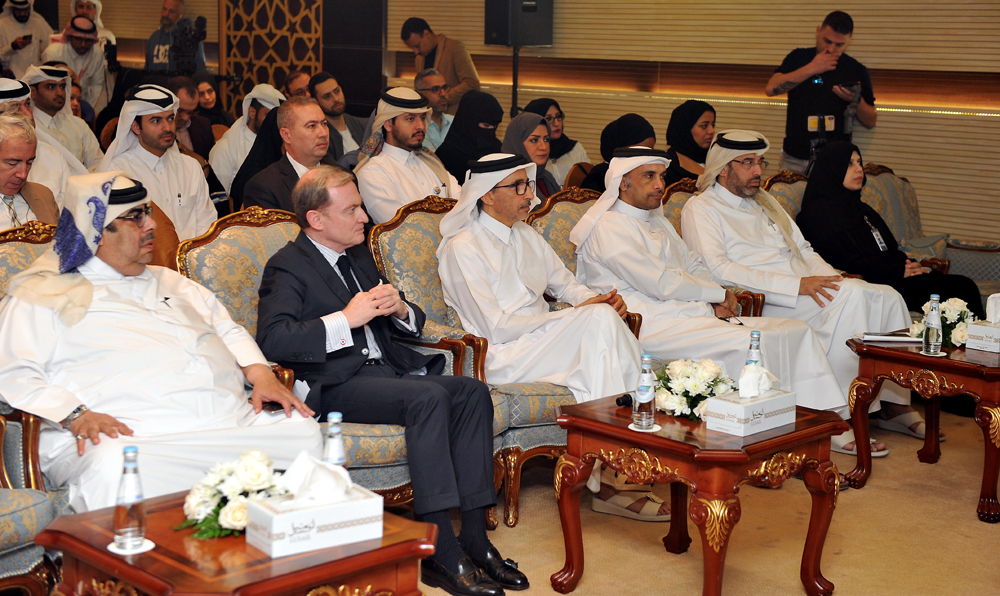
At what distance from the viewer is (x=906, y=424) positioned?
5160mm

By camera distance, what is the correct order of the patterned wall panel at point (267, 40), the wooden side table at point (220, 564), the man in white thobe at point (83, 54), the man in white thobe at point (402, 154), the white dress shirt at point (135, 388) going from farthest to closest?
the patterned wall panel at point (267, 40)
the man in white thobe at point (83, 54)
the man in white thobe at point (402, 154)
the white dress shirt at point (135, 388)
the wooden side table at point (220, 564)

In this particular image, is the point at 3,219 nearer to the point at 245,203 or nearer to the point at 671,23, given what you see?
the point at 245,203

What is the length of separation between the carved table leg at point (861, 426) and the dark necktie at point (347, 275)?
2195 millimetres

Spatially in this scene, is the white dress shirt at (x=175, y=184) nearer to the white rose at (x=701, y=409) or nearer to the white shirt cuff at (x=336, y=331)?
the white shirt cuff at (x=336, y=331)

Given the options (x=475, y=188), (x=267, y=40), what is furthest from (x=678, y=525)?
(x=267, y=40)

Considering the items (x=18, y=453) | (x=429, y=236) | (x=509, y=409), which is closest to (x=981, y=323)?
(x=509, y=409)

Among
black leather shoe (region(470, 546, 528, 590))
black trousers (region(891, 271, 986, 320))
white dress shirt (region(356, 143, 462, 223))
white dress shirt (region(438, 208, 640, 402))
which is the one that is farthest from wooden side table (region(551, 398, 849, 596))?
black trousers (region(891, 271, 986, 320))

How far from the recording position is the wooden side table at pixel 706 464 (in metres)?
2.88

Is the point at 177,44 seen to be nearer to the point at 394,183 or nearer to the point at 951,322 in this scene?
the point at 394,183

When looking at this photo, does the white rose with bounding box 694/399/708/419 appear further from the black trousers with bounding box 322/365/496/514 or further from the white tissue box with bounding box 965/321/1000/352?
the white tissue box with bounding box 965/321/1000/352

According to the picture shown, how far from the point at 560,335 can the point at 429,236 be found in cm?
76

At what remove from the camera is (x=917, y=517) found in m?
3.99

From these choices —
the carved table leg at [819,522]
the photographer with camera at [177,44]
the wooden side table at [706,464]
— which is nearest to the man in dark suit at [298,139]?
the wooden side table at [706,464]

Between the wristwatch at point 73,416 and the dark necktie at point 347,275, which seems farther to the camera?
the dark necktie at point 347,275
